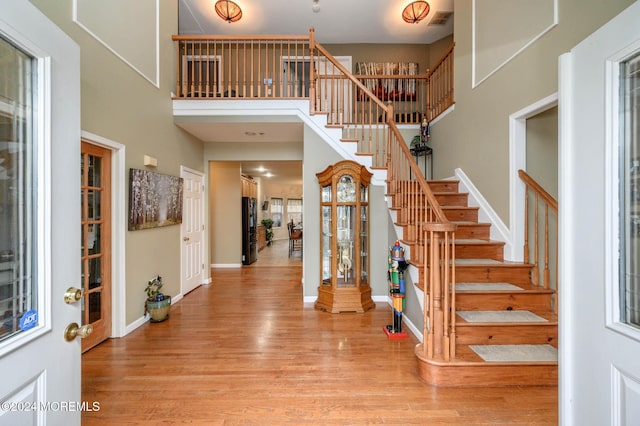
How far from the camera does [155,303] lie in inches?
128

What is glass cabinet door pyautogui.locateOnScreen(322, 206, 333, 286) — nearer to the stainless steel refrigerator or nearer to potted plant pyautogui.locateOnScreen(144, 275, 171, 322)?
potted plant pyautogui.locateOnScreen(144, 275, 171, 322)

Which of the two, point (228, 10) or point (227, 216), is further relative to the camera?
point (227, 216)

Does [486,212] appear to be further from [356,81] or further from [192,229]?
[192,229]

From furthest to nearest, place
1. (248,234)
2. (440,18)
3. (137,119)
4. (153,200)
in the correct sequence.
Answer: (248,234), (440,18), (153,200), (137,119)

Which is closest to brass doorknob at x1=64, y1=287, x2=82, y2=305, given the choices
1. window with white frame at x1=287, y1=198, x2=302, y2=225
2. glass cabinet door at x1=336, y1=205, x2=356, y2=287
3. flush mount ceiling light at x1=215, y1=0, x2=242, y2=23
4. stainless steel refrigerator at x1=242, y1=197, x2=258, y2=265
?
glass cabinet door at x1=336, y1=205, x2=356, y2=287

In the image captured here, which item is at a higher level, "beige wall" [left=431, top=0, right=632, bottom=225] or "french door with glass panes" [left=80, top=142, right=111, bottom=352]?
"beige wall" [left=431, top=0, right=632, bottom=225]

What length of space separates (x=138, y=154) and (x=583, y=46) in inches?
147

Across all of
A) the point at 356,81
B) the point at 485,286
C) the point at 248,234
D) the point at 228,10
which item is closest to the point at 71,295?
the point at 485,286

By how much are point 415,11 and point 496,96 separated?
8.64 feet

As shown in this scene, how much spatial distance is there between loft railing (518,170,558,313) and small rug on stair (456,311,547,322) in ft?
1.24

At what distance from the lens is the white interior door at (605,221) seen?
930mm

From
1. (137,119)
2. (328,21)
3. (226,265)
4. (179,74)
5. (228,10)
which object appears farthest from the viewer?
(226,265)

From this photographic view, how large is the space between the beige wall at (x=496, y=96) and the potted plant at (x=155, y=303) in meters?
3.98

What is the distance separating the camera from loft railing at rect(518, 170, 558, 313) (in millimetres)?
2561
